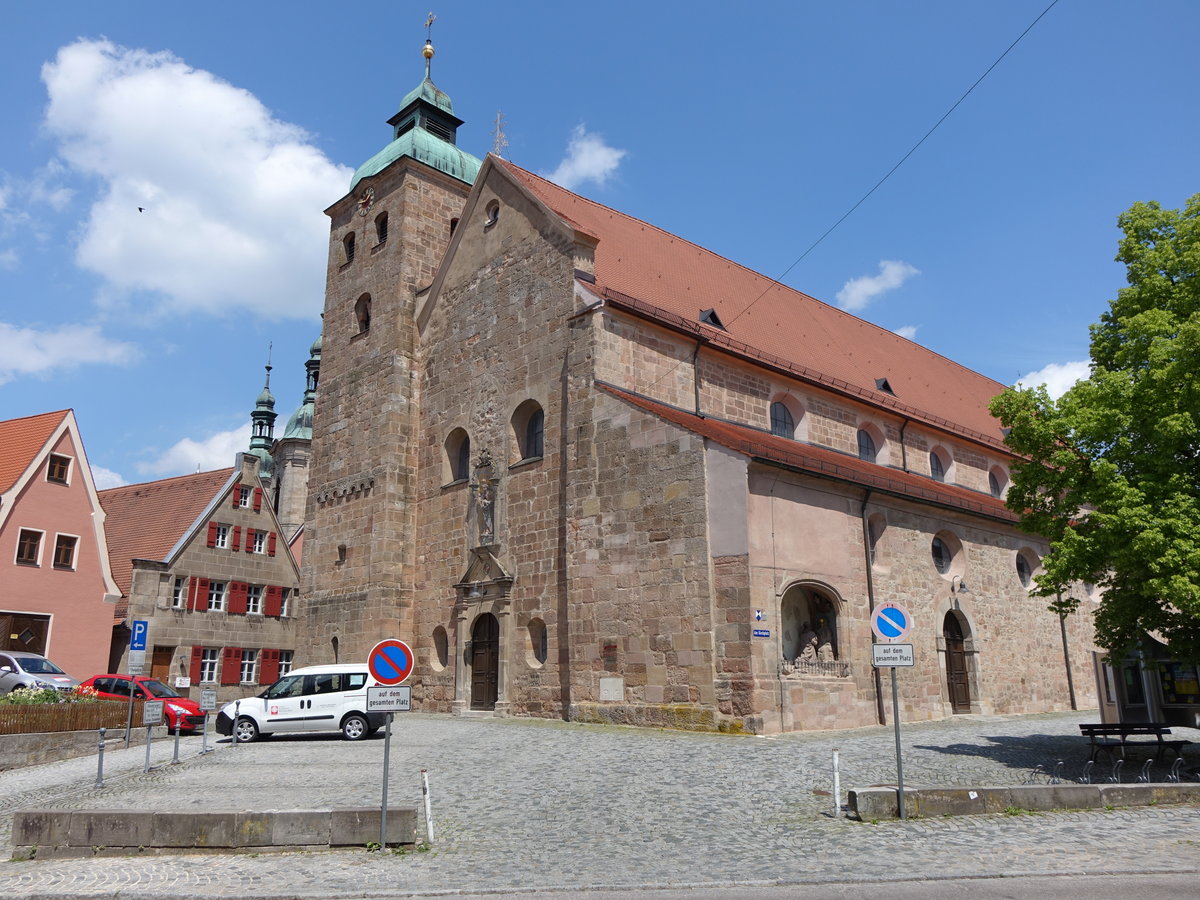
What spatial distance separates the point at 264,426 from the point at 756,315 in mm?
55988

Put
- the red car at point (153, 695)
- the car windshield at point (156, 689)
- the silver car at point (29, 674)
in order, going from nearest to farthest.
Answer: the silver car at point (29, 674), the red car at point (153, 695), the car windshield at point (156, 689)

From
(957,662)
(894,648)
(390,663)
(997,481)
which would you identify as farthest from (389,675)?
(997,481)

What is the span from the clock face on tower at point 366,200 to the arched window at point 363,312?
3010 mm

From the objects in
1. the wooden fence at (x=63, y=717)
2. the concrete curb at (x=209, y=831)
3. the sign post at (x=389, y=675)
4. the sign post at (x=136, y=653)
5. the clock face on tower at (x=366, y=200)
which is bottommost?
the concrete curb at (x=209, y=831)

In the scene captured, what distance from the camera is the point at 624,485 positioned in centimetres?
1992

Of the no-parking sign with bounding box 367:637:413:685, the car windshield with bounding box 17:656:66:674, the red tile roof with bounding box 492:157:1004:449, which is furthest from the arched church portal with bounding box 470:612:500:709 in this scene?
the no-parking sign with bounding box 367:637:413:685

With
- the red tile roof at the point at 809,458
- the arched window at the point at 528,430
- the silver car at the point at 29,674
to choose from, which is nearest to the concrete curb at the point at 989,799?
the red tile roof at the point at 809,458

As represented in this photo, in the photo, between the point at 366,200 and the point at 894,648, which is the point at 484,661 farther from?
the point at 366,200

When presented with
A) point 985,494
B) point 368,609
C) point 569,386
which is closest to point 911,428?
point 985,494

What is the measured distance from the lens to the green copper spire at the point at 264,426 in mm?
72812

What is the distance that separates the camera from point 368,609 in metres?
26.2

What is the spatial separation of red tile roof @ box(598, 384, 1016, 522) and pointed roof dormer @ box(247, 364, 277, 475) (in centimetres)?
5663

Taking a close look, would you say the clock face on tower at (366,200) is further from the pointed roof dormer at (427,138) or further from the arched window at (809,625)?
the arched window at (809,625)

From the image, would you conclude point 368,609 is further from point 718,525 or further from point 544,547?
point 718,525
